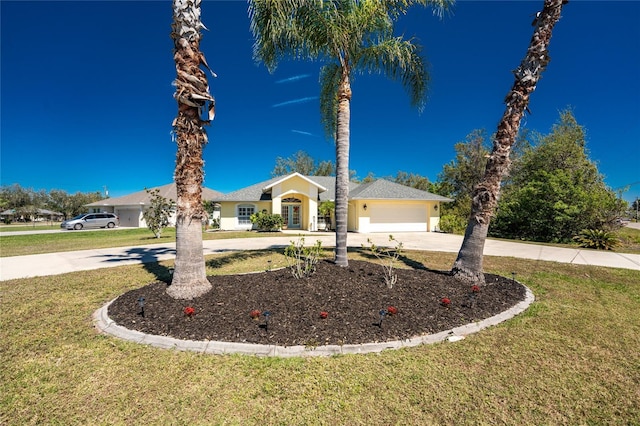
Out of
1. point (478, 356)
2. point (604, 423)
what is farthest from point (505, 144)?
point (604, 423)

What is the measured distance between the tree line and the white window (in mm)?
39243

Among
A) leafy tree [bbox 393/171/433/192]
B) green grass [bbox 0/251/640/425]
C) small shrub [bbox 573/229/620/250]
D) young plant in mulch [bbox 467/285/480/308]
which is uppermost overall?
leafy tree [bbox 393/171/433/192]

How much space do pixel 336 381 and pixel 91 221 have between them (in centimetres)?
3289

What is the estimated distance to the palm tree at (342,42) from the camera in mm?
6141

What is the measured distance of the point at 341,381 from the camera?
2.79 metres

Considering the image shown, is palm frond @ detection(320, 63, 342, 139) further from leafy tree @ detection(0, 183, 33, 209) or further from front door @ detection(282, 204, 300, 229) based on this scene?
leafy tree @ detection(0, 183, 33, 209)

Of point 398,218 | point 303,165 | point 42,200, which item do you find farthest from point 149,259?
point 42,200

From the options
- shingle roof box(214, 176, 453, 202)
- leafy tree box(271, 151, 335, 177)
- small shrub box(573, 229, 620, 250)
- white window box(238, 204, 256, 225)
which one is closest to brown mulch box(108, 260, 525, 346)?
small shrub box(573, 229, 620, 250)

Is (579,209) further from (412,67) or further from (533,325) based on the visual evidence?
(533,325)

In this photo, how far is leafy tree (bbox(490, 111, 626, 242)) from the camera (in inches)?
591

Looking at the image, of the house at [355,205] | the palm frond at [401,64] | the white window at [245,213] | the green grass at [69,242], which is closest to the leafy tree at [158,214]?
the green grass at [69,242]

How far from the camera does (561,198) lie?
15.3m

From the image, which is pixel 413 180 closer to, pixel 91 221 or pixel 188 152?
pixel 91 221

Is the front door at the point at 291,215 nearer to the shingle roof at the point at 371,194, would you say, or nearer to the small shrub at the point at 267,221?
the shingle roof at the point at 371,194
